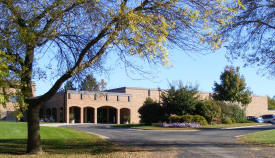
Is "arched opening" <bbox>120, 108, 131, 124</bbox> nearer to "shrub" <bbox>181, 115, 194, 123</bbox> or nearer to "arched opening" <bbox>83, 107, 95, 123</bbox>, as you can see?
"arched opening" <bbox>83, 107, 95, 123</bbox>

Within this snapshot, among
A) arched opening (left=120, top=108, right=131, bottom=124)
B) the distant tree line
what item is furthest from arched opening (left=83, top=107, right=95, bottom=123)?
the distant tree line

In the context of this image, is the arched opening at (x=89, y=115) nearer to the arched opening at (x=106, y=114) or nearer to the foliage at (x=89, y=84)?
the arched opening at (x=106, y=114)

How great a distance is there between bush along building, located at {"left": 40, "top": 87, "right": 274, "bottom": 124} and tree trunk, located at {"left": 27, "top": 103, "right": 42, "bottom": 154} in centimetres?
3218

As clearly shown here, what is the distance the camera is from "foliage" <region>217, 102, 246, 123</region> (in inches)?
1549

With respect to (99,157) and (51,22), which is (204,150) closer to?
(99,157)

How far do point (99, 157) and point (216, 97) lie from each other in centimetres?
4343

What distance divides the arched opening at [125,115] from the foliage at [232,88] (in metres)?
14.9

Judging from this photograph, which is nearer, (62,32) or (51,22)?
(51,22)

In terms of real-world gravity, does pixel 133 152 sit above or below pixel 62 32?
below

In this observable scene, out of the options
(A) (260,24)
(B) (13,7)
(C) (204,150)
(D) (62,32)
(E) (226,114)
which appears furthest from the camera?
(E) (226,114)

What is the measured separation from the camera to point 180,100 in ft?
113

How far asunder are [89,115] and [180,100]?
2109 centimetres

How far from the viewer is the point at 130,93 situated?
51.2 meters

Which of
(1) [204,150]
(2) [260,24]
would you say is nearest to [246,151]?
(1) [204,150]
